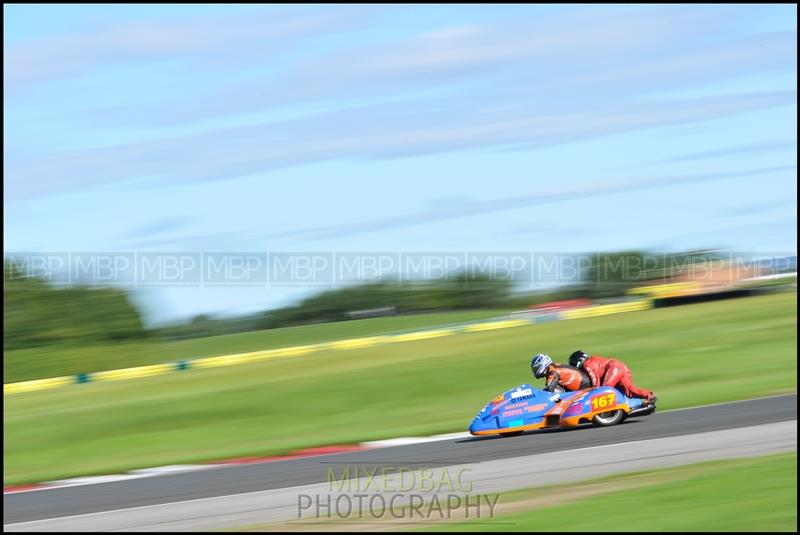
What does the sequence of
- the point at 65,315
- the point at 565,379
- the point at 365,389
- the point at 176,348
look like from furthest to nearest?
1. the point at 65,315
2. the point at 176,348
3. the point at 365,389
4. the point at 565,379

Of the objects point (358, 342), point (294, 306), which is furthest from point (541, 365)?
point (294, 306)

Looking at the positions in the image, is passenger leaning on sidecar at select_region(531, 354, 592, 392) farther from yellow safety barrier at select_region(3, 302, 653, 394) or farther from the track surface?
yellow safety barrier at select_region(3, 302, 653, 394)

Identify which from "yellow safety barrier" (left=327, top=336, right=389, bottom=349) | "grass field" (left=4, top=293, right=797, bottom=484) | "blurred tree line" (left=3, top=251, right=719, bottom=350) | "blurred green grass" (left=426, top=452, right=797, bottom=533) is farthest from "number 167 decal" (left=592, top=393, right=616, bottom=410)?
"blurred tree line" (left=3, top=251, right=719, bottom=350)

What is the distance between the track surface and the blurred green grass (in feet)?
8.55

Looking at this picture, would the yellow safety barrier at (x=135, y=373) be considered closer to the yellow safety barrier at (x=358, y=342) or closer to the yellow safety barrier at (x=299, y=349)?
the yellow safety barrier at (x=299, y=349)

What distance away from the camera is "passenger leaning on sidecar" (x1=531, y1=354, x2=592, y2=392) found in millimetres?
13039

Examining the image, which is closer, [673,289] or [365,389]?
[365,389]

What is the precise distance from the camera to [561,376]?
42.9 ft

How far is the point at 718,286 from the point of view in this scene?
29484 millimetres

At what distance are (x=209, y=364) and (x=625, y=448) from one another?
57.8 ft

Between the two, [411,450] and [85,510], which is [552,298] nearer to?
[411,450]

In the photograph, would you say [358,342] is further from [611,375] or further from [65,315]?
[611,375]

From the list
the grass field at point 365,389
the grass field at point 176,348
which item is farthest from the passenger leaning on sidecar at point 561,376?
the grass field at point 176,348

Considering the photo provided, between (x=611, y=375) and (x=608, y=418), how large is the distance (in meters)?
0.61
